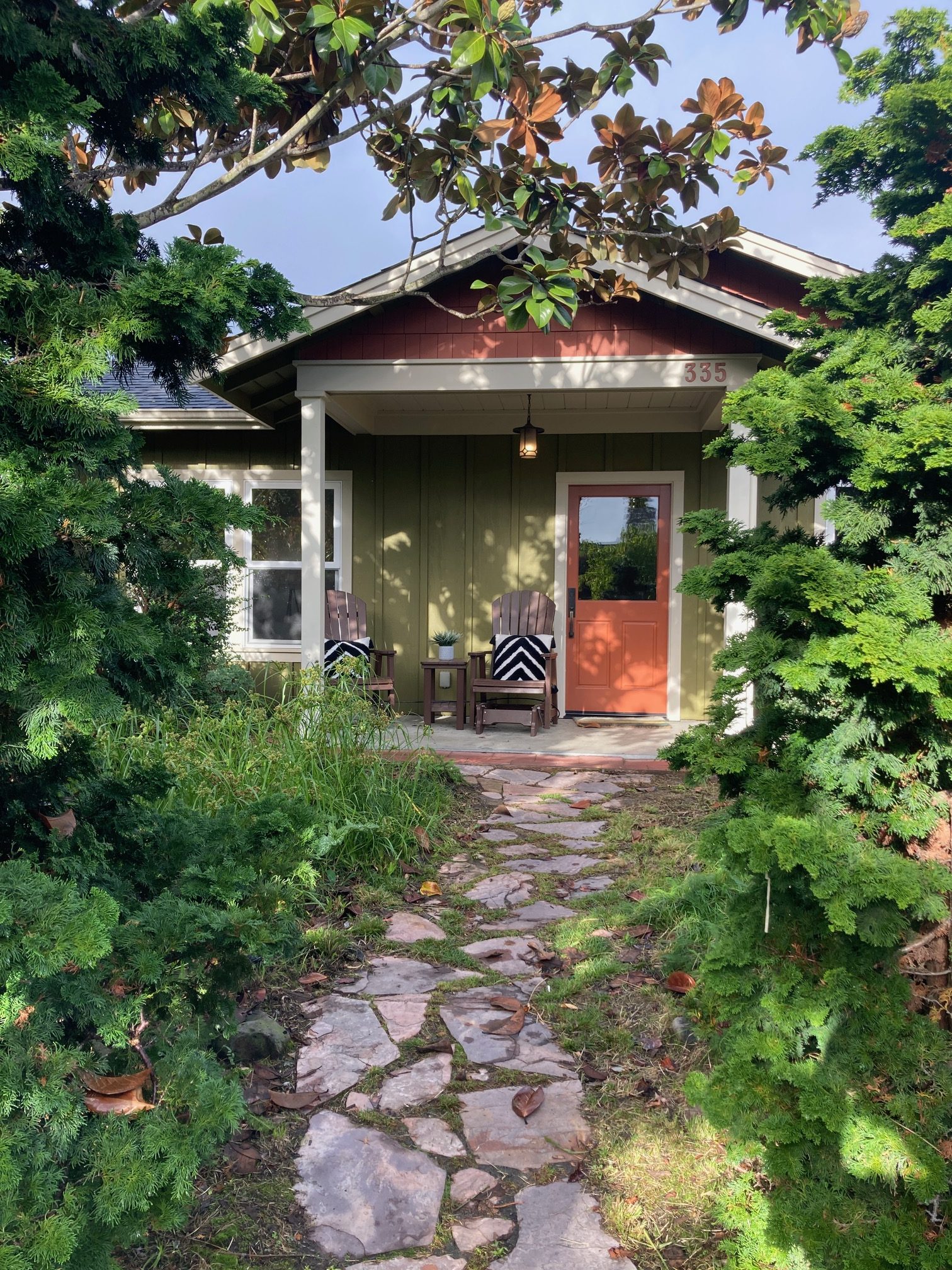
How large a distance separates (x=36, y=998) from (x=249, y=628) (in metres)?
7.28

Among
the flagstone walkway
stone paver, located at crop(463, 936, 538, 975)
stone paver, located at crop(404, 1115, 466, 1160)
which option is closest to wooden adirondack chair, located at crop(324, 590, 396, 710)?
the flagstone walkway

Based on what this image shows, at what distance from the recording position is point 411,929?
3084 millimetres

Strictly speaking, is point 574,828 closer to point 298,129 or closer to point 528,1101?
point 528,1101

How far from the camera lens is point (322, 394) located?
6.20 meters

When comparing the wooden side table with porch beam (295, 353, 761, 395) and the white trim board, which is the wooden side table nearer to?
the white trim board

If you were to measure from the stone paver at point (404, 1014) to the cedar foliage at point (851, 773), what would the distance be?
1.03m

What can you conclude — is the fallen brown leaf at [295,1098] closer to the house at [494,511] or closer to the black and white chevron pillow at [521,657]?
A: the black and white chevron pillow at [521,657]

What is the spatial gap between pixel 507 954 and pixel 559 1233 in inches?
50.4

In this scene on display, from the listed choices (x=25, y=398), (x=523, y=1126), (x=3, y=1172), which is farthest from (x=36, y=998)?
(x=523, y=1126)

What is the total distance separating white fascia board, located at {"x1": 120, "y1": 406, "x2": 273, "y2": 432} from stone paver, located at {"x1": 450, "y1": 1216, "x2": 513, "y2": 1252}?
6.96m

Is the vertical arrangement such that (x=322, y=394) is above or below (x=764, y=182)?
below

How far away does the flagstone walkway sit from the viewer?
1619mm

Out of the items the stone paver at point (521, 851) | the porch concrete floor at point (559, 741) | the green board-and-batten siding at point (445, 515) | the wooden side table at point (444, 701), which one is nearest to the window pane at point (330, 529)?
the green board-and-batten siding at point (445, 515)

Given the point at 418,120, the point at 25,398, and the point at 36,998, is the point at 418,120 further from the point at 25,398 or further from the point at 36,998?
the point at 36,998
